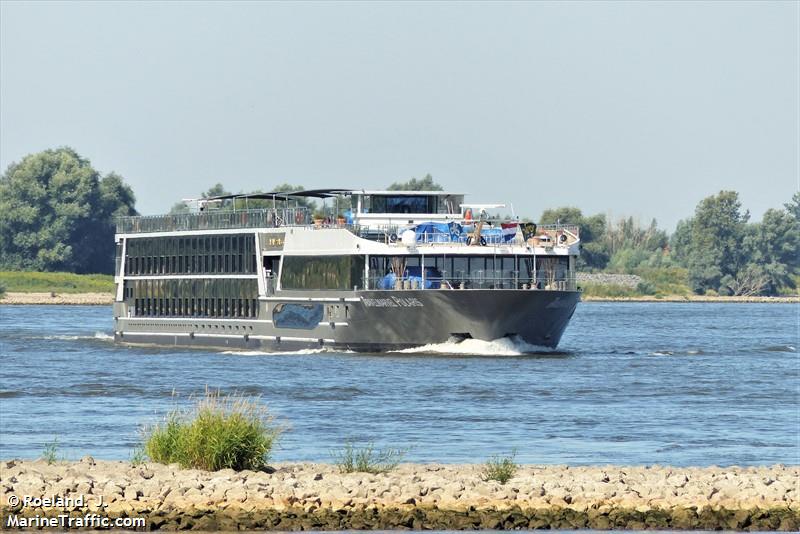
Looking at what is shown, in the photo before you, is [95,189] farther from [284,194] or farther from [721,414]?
[721,414]

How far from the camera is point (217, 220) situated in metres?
74.0

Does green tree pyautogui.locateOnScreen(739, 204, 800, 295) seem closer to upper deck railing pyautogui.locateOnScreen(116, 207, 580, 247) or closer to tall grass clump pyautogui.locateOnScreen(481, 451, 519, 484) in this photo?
upper deck railing pyautogui.locateOnScreen(116, 207, 580, 247)

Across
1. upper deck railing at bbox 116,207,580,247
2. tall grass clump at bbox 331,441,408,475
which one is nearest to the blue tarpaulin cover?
upper deck railing at bbox 116,207,580,247

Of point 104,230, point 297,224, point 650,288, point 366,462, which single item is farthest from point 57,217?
point 366,462

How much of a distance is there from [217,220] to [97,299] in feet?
314

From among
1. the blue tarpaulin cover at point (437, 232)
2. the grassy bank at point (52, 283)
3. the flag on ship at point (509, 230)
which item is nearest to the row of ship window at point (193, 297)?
the blue tarpaulin cover at point (437, 232)

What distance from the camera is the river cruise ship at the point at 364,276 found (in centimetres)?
6081

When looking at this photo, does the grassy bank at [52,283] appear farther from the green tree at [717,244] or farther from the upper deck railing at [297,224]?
the upper deck railing at [297,224]

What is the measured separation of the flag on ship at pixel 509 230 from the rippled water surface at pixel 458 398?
402 cm

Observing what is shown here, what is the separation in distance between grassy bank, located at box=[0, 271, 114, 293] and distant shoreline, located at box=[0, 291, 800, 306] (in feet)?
3.75

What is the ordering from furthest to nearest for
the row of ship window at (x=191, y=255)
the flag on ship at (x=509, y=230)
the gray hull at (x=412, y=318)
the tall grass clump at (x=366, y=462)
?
the row of ship window at (x=191, y=255)
the flag on ship at (x=509, y=230)
the gray hull at (x=412, y=318)
the tall grass clump at (x=366, y=462)

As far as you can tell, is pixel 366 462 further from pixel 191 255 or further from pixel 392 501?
pixel 191 255

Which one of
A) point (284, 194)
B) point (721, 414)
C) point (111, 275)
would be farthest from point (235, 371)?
point (111, 275)

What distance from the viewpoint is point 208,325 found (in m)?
73.6
